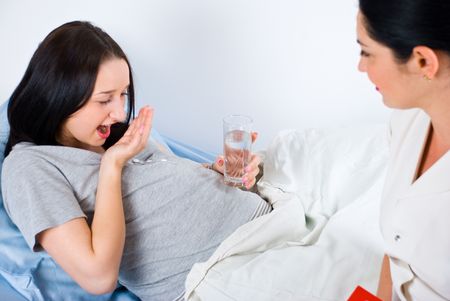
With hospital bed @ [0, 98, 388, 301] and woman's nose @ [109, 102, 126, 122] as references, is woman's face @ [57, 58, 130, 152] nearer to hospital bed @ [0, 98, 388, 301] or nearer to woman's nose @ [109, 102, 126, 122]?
woman's nose @ [109, 102, 126, 122]

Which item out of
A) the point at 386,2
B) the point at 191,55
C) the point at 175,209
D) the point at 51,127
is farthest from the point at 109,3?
the point at 386,2

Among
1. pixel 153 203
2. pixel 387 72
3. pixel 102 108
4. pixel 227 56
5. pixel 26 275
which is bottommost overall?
pixel 26 275

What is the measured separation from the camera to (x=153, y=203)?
1284 mm

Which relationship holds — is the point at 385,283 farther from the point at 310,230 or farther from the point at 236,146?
the point at 236,146

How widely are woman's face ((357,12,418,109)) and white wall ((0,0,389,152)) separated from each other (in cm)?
121

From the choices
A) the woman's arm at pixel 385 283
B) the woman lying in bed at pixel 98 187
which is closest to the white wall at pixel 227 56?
the woman lying in bed at pixel 98 187

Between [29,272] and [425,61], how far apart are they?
1032 mm

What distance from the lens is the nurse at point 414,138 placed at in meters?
0.85

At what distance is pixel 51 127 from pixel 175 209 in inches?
14.3

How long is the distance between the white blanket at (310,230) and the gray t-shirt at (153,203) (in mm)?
87

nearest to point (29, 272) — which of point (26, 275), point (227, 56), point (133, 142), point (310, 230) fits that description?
point (26, 275)

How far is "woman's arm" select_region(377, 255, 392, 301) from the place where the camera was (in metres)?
1.15

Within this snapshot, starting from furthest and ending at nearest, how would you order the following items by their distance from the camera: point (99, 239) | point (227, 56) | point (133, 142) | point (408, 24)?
point (227, 56) → point (133, 142) → point (99, 239) → point (408, 24)

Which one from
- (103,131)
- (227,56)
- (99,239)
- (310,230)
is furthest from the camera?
(227,56)
